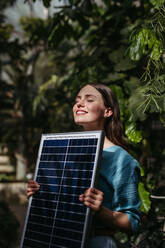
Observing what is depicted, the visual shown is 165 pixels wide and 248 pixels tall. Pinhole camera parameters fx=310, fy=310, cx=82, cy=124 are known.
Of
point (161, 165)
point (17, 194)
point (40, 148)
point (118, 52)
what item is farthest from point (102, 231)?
point (17, 194)

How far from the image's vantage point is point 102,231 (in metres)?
1.30

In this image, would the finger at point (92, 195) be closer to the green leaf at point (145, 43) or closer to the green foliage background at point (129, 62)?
the green foliage background at point (129, 62)

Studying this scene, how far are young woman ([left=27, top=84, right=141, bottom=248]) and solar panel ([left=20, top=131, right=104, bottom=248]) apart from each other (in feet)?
0.20

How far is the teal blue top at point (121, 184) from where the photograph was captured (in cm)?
127

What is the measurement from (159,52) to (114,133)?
0.56m

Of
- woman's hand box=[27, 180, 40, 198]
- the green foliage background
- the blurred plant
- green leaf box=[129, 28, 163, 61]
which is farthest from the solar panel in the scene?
the blurred plant

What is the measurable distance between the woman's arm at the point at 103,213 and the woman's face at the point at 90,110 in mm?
422

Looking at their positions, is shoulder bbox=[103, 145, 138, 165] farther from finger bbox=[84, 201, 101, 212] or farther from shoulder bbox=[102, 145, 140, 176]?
finger bbox=[84, 201, 101, 212]

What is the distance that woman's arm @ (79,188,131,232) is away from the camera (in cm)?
115

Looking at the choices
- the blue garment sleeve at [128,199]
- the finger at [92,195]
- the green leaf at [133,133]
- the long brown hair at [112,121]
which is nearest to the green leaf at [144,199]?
the green leaf at [133,133]

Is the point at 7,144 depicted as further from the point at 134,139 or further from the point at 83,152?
the point at 83,152

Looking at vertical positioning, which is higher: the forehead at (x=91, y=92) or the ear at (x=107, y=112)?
the forehead at (x=91, y=92)

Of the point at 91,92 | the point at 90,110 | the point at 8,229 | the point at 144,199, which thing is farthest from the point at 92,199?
the point at 8,229

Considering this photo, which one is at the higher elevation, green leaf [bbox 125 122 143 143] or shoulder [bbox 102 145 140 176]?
green leaf [bbox 125 122 143 143]
